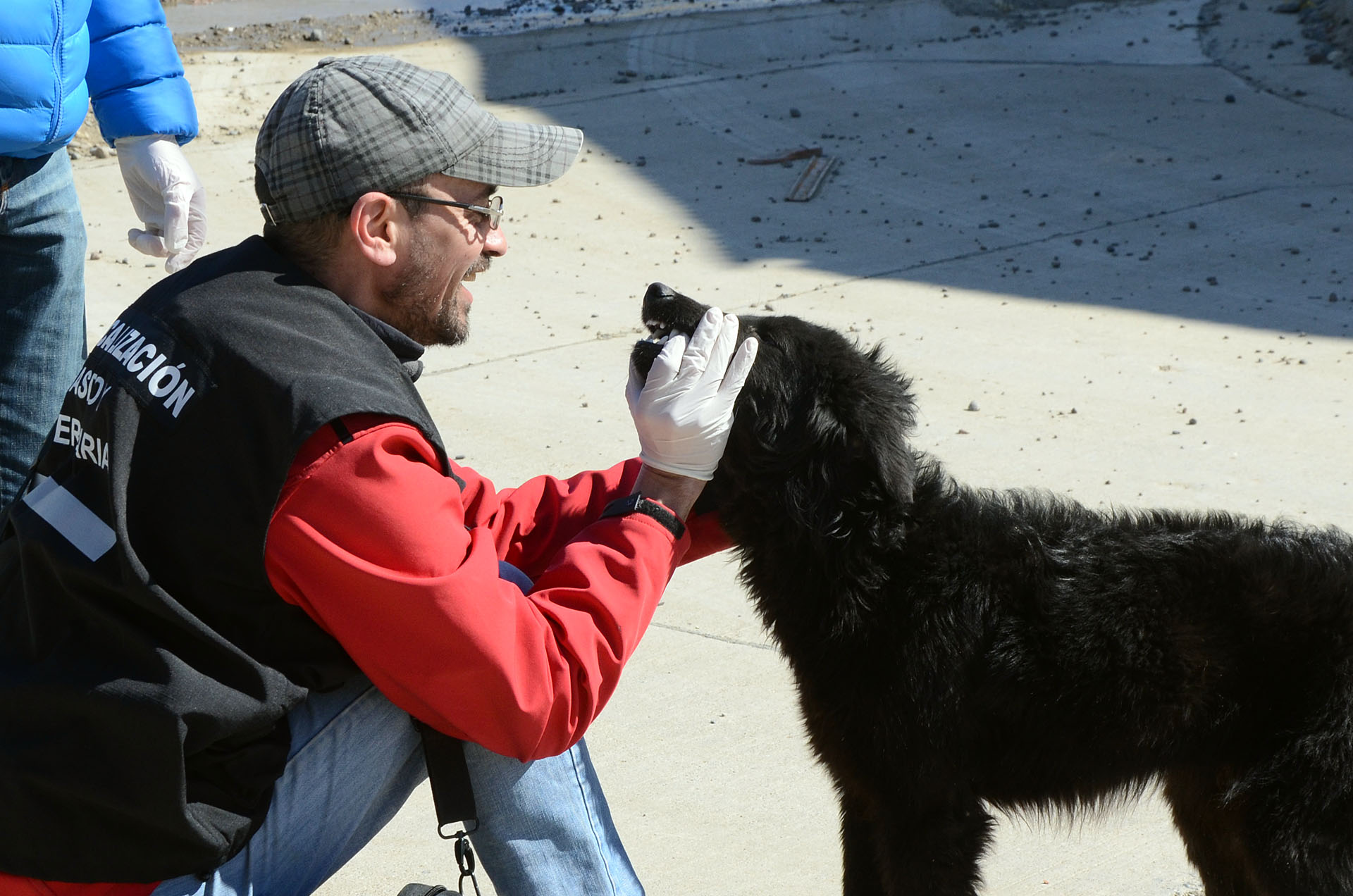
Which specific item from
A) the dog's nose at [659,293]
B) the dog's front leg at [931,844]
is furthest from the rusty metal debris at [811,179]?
the dog's front leg at [931,844]

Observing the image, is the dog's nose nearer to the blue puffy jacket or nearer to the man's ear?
the man's ear

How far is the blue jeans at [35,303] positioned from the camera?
9.46 feet

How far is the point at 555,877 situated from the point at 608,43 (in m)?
9.50

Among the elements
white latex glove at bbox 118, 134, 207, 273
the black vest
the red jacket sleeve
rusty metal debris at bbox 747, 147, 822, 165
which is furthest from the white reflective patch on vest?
rusty metal debris at bbox 747, 147, 822, 165

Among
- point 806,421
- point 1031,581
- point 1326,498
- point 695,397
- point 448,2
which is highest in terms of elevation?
point 695,397

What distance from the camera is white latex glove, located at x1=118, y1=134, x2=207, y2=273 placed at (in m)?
3.42

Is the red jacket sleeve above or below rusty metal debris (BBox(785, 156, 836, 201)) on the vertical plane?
above

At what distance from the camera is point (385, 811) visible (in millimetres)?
2141

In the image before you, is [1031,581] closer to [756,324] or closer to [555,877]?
[756,324]

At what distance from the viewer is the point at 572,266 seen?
265 inches

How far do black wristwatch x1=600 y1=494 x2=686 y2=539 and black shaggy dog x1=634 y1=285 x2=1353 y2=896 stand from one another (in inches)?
18.0

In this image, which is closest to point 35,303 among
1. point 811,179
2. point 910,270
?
point 910,270

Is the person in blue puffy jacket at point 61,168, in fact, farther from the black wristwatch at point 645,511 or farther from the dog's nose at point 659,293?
the black wristwatch at point 645,511

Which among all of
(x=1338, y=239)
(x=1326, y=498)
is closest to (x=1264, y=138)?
(x=1338, y=239)
